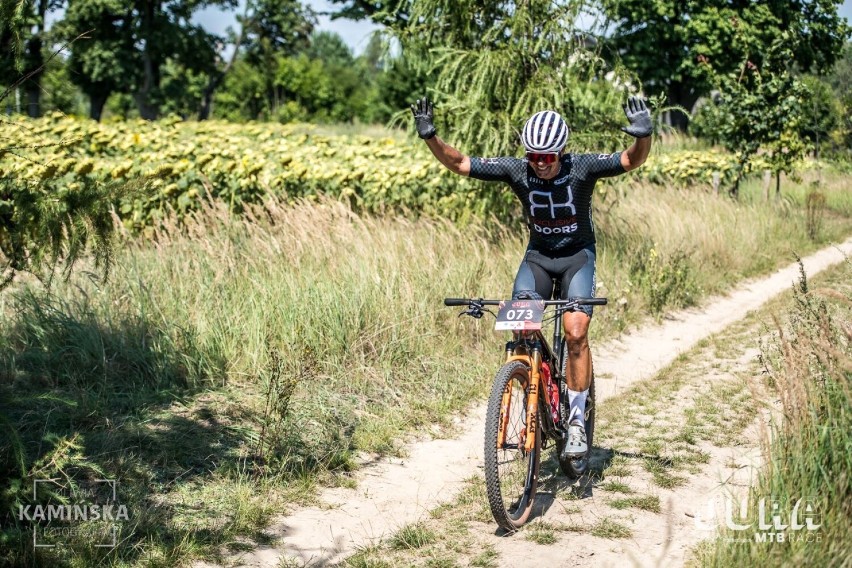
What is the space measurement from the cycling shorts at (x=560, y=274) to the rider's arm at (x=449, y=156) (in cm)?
68

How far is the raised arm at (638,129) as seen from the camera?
4945 mm

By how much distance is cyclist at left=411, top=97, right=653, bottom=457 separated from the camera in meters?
5.09

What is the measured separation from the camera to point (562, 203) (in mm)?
5340

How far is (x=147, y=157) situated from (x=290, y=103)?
41.5 metres

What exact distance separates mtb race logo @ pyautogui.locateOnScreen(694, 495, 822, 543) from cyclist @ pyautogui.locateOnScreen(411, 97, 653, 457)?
1.27m

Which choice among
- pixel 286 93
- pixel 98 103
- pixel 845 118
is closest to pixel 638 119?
pixel 845 118

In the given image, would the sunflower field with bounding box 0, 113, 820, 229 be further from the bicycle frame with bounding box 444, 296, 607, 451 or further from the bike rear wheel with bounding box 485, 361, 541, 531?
the bike rear wheel with bounding box 485, 361, 541, 531

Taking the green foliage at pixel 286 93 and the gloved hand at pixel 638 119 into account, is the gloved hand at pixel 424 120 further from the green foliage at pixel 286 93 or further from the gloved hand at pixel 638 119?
the green foliage at pixel 286 93

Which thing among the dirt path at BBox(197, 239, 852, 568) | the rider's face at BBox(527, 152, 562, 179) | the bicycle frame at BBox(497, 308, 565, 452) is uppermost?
the rider's face at BBox(527, 152, 562, 179)

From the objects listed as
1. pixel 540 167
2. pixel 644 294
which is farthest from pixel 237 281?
pixel 644 294

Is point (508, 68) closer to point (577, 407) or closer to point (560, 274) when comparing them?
point (560, 274)

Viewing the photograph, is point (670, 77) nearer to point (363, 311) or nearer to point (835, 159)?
point (835, 159)

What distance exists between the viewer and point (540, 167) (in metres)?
5.20

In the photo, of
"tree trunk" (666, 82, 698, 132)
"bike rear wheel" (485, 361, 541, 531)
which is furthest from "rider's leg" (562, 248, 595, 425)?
"tree trunk" (666, 82, 698, 132)
